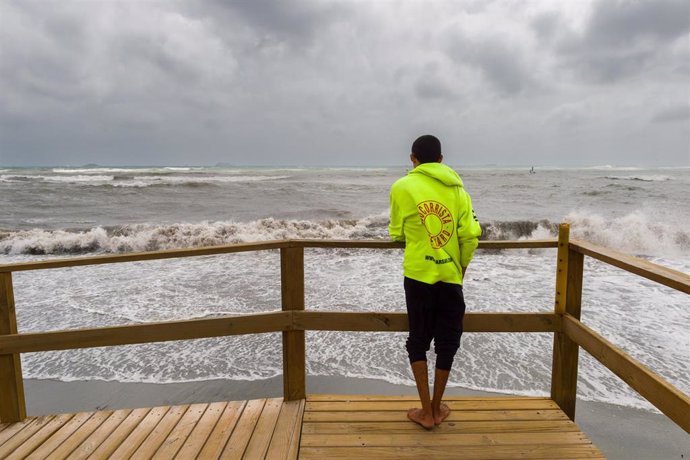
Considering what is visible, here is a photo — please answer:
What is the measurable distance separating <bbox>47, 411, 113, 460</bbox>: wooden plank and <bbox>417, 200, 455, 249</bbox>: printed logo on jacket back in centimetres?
256

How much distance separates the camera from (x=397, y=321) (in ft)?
9.77

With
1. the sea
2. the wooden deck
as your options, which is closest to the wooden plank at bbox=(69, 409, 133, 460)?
the wooden deck

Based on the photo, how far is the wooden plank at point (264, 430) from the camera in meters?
2.56

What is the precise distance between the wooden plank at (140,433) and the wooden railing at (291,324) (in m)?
0.56

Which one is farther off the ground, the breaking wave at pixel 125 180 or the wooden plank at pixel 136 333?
the breaking wave at pixel 125 180

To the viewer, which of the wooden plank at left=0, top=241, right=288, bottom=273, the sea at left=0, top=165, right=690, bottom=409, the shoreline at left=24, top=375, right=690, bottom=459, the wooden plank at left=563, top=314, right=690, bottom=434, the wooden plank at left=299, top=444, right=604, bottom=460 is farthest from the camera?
the sea at left=0, top=165, right=690, bottom=409

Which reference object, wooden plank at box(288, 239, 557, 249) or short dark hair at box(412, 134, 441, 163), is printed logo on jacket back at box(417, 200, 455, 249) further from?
wooden plank at box(288, 239, 557, 249)

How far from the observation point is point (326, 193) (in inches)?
1260

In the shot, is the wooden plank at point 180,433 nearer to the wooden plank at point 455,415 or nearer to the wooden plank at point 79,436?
the wooden plank at point 79,436

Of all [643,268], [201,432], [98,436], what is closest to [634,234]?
[643,268]

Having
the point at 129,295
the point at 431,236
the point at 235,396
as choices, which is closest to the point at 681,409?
the point at 431,236

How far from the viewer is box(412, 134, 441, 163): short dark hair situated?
2.62 m

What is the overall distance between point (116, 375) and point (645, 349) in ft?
21.8

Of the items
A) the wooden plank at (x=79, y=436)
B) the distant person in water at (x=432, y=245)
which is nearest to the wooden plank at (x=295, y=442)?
the distant person in water at (x=432, y=245)
